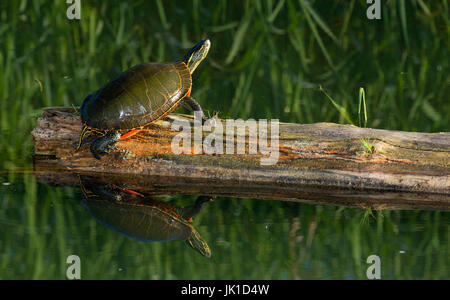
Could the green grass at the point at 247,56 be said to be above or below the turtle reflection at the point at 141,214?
above

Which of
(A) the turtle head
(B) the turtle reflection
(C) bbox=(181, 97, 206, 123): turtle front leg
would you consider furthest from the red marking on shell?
(A) the turtle head

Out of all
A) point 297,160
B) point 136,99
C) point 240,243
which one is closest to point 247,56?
point 136,99

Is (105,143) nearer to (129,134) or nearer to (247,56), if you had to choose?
(129,134)

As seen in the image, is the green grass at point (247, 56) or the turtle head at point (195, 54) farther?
the green grass at point (247, 56)

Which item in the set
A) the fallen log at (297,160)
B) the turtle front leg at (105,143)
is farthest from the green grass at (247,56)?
the turtle front leg at (105,143)

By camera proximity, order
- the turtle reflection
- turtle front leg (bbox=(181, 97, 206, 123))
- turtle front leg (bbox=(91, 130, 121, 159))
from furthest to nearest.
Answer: turtle front leg (bbox=(181, 97, 206, 123)), turtle front leg (bbox=(91, 130, 121, 159)), the turtle reflection

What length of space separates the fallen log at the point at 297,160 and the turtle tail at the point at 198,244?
64 centimetres

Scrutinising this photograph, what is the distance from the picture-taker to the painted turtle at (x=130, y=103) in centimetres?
368

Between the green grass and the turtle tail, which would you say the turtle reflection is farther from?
the green grass

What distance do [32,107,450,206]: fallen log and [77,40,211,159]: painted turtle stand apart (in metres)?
0.09

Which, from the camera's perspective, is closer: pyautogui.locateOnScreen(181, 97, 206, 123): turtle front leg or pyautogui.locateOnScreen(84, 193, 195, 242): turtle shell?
pyautogui.locateOnScreen(84, 193, 195, 242): turtle shell

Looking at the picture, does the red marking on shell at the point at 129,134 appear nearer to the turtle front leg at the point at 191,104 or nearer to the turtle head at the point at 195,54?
the turtle front leg at the point at 191,104

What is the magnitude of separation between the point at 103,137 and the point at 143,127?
25 centimetres

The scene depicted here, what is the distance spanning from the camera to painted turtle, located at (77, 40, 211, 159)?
12.1ft
